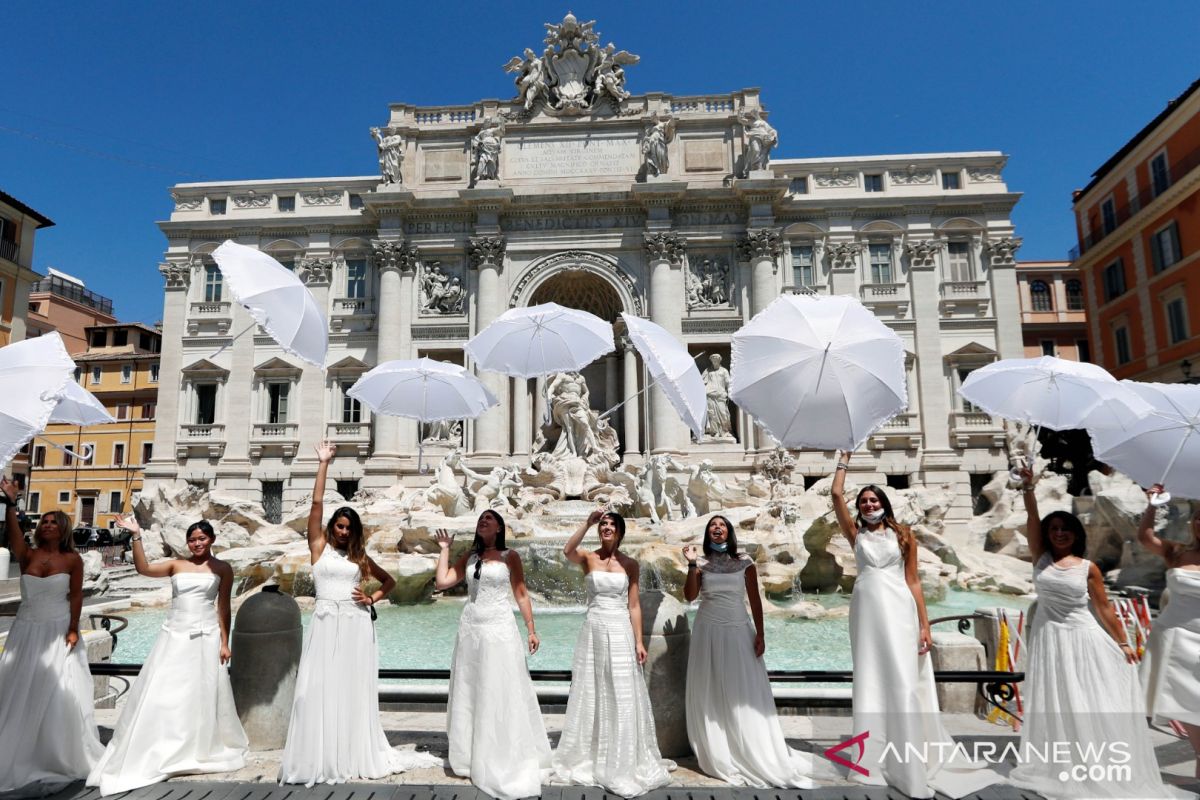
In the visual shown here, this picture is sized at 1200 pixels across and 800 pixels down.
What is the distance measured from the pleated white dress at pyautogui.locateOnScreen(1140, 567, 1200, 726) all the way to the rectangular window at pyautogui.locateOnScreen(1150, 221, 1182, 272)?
27.1m

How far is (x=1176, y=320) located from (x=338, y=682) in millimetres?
31075

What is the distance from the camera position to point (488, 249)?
26734 mm

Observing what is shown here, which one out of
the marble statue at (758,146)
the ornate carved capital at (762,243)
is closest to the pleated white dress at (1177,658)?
the ornate carved capital at (762,243)

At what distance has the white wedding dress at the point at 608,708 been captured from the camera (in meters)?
4.60

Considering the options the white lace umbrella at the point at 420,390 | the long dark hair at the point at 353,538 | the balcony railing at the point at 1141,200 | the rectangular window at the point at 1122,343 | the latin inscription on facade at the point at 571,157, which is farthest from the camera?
the rectangular window at the point at 1122,343

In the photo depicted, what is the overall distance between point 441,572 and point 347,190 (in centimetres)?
2749

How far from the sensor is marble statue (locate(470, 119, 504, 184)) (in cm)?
2688

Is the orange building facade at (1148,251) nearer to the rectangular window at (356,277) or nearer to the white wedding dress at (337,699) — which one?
the white wedding dress at (337,699)

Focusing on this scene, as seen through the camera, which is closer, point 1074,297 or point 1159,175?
point 1159,175

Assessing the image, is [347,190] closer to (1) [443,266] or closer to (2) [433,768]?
(1) [443,266]

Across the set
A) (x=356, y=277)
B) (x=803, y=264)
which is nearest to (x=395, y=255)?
(x=356, y=277)

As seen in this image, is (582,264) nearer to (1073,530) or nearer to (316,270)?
(316,270)

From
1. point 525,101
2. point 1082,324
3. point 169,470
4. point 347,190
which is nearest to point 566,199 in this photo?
point 525,101

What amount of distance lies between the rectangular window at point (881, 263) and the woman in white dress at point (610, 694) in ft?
82.9
